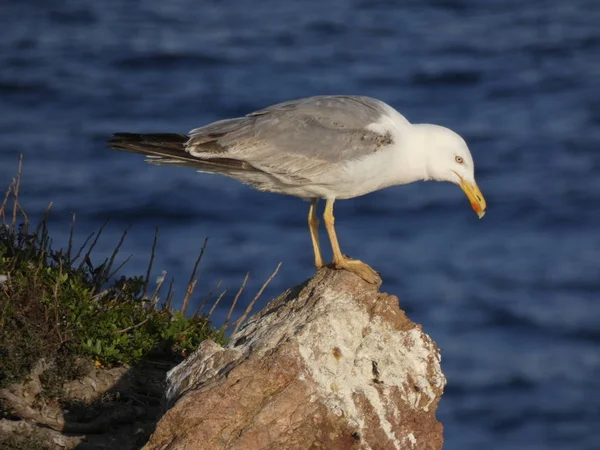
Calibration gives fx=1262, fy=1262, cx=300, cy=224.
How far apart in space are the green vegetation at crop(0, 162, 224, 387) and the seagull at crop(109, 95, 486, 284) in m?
0.88

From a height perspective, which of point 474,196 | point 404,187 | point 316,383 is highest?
point 474,196

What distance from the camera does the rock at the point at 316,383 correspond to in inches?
223

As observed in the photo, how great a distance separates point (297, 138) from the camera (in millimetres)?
7246

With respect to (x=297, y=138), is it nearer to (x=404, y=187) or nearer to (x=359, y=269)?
(x=359, y=269)

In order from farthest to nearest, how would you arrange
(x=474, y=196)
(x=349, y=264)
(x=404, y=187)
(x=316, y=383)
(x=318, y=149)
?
1. (x=404, y=187)
2. (x=474, y=196)
3. (x=318, y=149)
4. (x=349, y=264)
5. (x=316, y=383)

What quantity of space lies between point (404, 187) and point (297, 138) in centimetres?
1097

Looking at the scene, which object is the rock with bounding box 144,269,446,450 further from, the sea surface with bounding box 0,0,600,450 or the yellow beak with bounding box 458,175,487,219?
the sea surface with bounding box 0,0,600,450

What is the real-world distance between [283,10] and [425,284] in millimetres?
10130

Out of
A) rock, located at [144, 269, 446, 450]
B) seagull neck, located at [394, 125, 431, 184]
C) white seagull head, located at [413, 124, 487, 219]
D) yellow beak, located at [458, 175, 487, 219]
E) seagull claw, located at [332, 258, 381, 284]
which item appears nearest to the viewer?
rock, located at [144, 269, 446, 450]

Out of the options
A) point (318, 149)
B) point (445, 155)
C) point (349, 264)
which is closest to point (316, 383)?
point (349, 264)

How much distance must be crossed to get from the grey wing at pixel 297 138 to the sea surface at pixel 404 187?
6.53m

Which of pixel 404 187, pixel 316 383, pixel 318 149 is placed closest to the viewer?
pixel 316 383

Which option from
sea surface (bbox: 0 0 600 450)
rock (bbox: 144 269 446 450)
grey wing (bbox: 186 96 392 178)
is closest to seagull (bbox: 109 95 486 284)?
grey wing (bbox: 186 96 392 178)

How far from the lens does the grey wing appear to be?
7.15 metres
